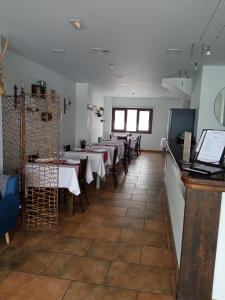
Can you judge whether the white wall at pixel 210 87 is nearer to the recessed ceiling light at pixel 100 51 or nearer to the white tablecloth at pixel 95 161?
the recessed ceiling light at pixel 100 51

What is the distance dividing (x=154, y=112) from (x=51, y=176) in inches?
307

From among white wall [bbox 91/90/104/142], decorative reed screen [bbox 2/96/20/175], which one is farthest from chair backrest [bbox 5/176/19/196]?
white wall [bbox 91/90/104/142]

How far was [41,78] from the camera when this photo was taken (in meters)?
5.00

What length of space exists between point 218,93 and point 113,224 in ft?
9.86

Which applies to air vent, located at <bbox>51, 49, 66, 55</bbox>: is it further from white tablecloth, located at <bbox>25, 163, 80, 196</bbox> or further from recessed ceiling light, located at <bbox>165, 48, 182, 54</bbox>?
white tablecloth, located at <bbox>25, 163, 80, 196</bbox>

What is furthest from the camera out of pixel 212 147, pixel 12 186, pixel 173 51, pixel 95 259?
pixel 173 51

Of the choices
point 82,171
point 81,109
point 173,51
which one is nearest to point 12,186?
point 82,171

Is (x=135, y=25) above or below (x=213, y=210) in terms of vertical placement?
above

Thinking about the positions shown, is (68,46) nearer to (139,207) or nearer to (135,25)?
(135,25)

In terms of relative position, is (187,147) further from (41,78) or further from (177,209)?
(41,78)

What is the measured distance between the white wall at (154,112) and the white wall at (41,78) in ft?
12.6

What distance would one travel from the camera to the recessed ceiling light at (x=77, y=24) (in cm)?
259

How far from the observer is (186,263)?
1.80 meters

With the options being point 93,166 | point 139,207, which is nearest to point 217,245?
point 139,207
